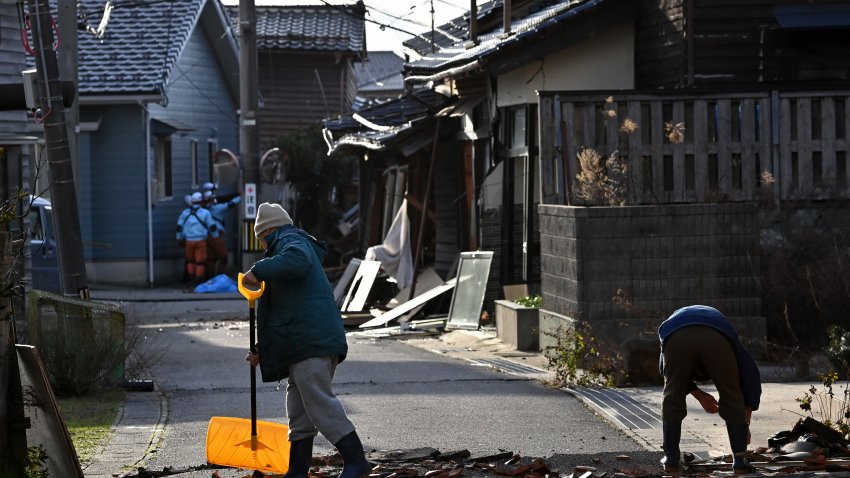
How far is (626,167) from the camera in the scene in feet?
42.8

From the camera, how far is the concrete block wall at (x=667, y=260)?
1227cm

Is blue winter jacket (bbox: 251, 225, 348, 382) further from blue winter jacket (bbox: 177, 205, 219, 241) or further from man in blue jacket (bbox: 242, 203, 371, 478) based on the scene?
blue winter jacket (bbox: 177, 205, 219, 241)

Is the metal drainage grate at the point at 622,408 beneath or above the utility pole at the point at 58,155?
beneath

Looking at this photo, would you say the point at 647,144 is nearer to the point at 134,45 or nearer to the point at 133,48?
the point at 133,48

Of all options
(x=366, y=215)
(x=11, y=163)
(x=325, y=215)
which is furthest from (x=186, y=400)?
(x=325, y=215)

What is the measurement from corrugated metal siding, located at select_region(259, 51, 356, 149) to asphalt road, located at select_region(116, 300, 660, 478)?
23524mm

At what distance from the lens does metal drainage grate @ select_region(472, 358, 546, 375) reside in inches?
498

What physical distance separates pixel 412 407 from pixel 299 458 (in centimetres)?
329

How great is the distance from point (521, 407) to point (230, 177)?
22.7 m

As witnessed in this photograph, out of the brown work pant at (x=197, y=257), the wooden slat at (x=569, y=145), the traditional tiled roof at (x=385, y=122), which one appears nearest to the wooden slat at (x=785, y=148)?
the wooden slat at (x=569, y=145)

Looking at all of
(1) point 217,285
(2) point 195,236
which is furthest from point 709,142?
(2) point 195,236

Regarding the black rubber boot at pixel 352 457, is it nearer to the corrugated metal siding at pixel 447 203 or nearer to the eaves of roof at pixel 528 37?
the eaves of roof at pixel 528 37

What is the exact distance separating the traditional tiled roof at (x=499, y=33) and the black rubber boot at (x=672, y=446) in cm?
873

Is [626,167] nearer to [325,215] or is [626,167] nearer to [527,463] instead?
[527,463]
